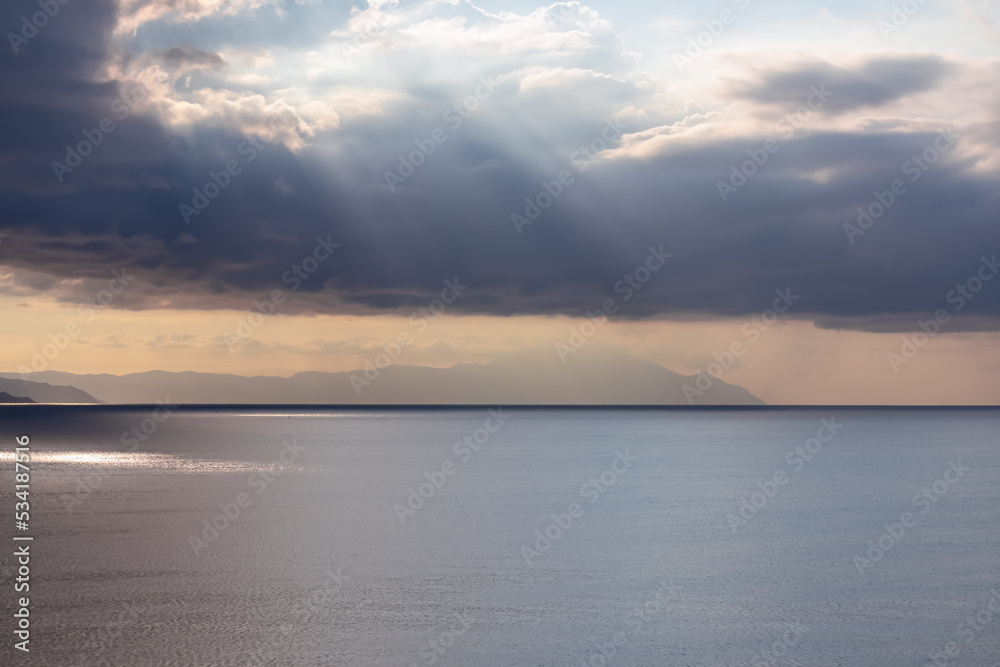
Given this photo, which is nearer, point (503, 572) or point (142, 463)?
point (503, 572)

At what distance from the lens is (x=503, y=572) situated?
32562mm

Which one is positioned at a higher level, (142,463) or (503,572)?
(503,572)

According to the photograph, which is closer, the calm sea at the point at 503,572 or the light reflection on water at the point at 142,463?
the calm sea at the point at 503,572

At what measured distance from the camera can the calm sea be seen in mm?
23750

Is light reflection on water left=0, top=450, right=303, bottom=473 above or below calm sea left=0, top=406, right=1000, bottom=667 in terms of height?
below

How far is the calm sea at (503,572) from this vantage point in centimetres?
2375

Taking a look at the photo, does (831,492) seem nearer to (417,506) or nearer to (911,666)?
(417,506)

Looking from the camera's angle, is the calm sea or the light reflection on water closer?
the calm sea

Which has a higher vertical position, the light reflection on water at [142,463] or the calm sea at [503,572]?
the calm sea at [503,572]

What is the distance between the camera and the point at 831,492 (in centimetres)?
6238

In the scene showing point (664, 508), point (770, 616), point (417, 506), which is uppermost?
point (770, 616)

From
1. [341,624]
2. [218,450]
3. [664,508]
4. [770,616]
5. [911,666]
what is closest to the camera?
[911,666]

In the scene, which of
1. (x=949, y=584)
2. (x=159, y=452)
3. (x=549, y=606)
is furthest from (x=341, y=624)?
(x=159, y=452)

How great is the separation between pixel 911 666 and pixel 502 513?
27820 millimetres
